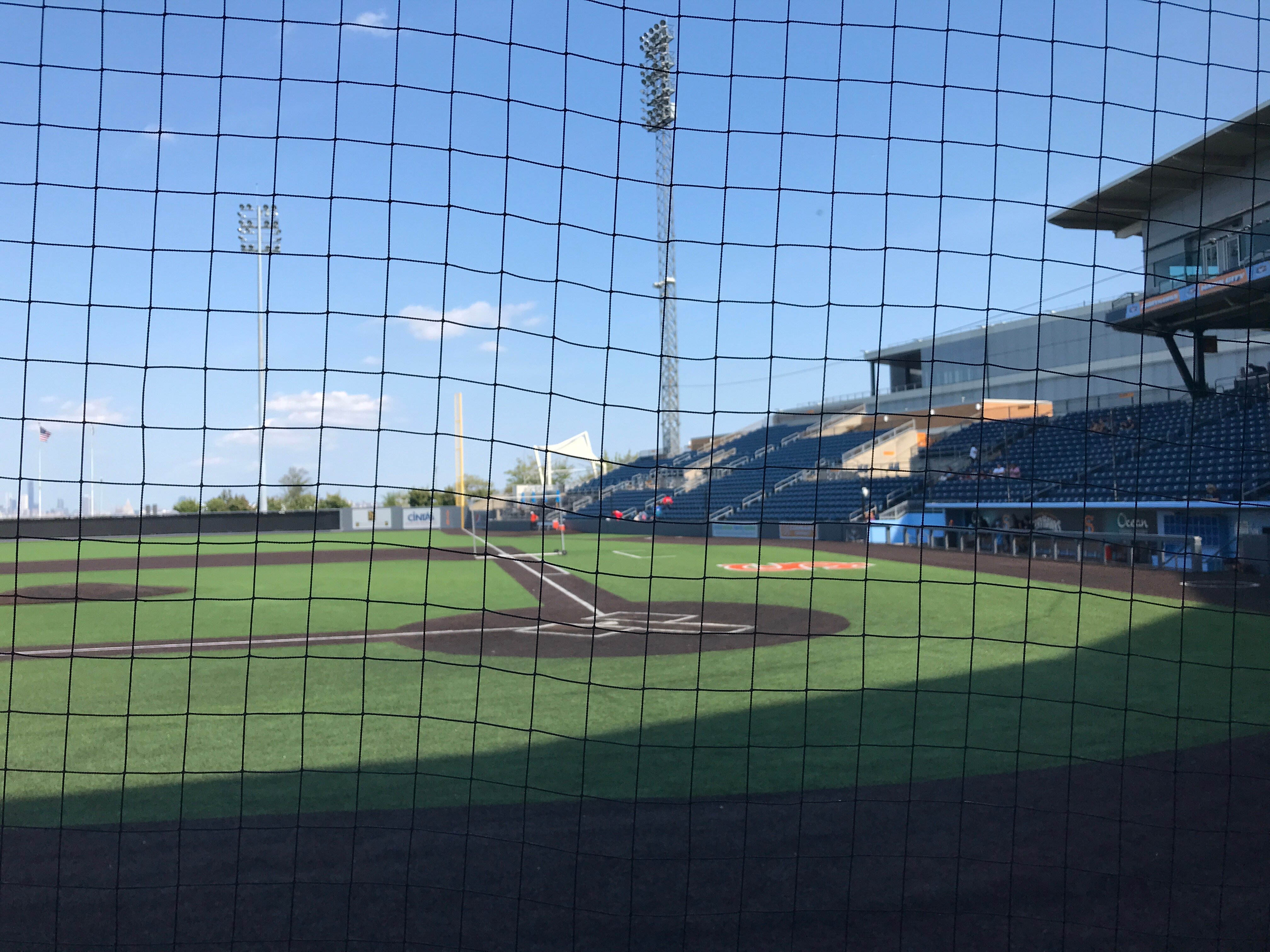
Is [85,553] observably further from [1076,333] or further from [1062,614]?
[1076,333]

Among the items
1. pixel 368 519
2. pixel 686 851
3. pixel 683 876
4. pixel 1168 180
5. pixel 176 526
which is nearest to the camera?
pixel 683 876

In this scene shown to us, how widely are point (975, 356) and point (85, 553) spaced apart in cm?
3305

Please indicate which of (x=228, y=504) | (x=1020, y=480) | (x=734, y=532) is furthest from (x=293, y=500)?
(x=1020, y=480)

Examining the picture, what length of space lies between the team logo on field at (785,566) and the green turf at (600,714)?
23.7 ft

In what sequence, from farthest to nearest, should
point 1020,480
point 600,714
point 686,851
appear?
point 1020,480
point 600,714
point 686,851

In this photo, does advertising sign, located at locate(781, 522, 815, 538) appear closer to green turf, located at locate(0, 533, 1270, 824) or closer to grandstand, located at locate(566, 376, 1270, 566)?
grandstand, located at locate(566, 376, 1270, 566)

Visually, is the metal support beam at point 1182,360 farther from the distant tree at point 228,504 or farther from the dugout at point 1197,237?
the distant tree at point 228,504

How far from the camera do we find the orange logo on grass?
17.8 m

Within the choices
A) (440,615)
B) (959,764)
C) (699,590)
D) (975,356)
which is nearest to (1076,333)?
(975,356)

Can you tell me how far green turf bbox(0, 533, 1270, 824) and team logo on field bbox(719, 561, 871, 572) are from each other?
23.7 ft

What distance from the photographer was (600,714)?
6.18 metres

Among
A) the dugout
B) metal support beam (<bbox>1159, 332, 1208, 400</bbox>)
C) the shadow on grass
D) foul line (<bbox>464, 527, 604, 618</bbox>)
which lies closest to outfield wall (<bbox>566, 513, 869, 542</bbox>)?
foul line (<bbox>464, 527, 604, 618</bbox>)

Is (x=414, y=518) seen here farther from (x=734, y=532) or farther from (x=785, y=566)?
(x=785, y=566)

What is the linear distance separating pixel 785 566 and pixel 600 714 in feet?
43.1
